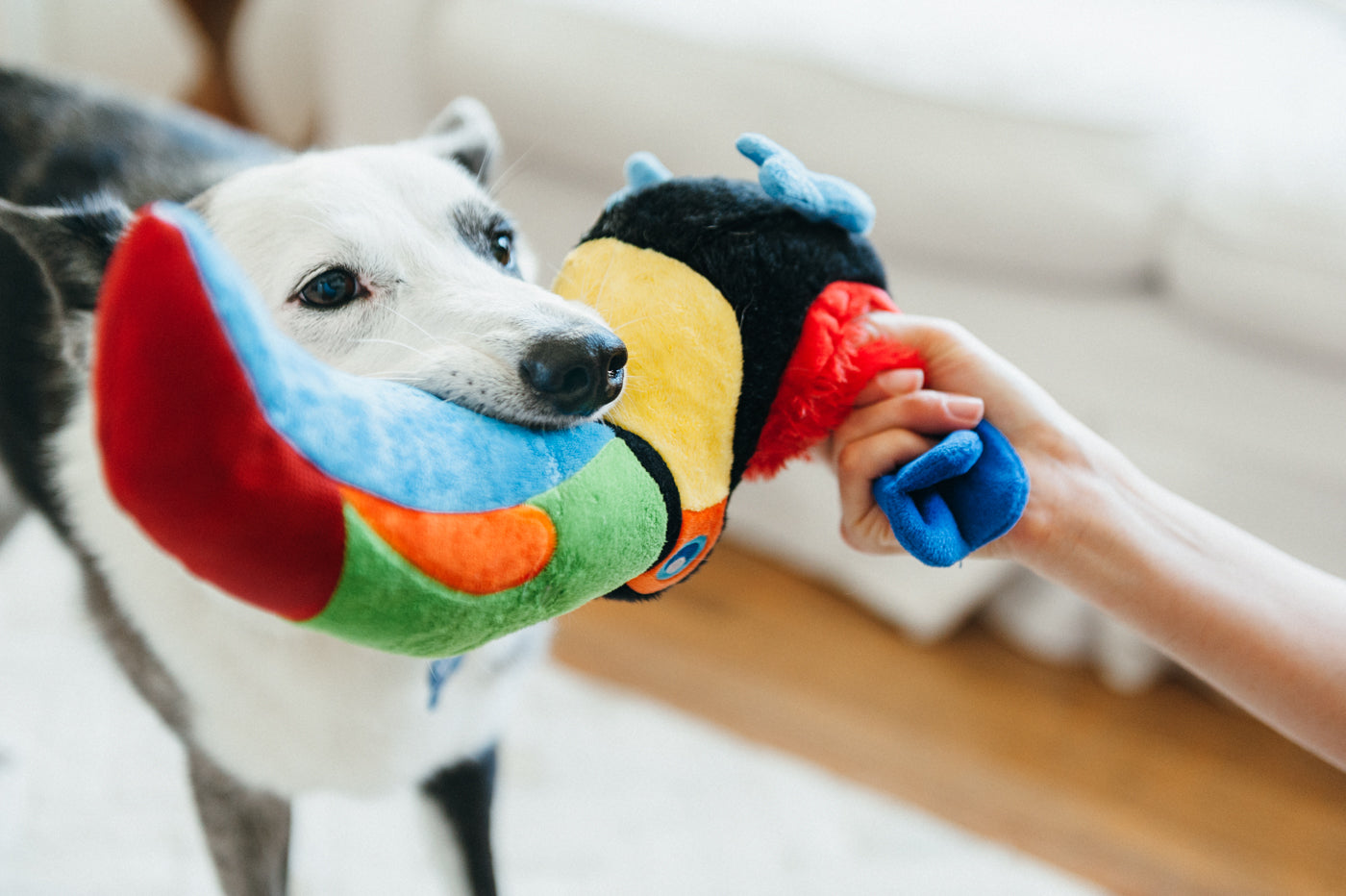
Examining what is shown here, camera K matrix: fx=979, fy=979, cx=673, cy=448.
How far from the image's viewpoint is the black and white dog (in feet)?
2.14

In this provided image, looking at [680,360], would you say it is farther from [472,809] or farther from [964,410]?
[472,809]

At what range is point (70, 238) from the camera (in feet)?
2.27

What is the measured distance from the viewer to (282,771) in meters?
0.83

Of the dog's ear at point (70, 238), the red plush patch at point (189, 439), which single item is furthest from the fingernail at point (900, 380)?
the dog's ear at point (70, 238)

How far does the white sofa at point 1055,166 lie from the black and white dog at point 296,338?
499mm

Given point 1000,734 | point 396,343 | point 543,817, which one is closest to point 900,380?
point 396,343

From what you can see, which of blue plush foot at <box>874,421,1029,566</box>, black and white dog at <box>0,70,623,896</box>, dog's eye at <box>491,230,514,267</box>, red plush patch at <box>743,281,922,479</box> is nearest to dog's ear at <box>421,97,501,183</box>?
black and white dog at <box>0,70,623,896</box>

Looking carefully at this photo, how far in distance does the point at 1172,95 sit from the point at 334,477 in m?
1.35

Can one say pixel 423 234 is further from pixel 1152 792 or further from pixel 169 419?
pixel 1152 792

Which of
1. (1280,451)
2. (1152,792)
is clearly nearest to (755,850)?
(1152,792)

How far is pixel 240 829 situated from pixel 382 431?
0.60 m

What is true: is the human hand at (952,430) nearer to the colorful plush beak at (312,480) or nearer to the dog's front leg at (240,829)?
the colorful plush beak at (312,480)

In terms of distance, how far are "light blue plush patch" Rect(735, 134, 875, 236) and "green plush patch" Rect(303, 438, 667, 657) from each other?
230 millimetres

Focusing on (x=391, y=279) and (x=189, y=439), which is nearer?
(x=189, y=439)
